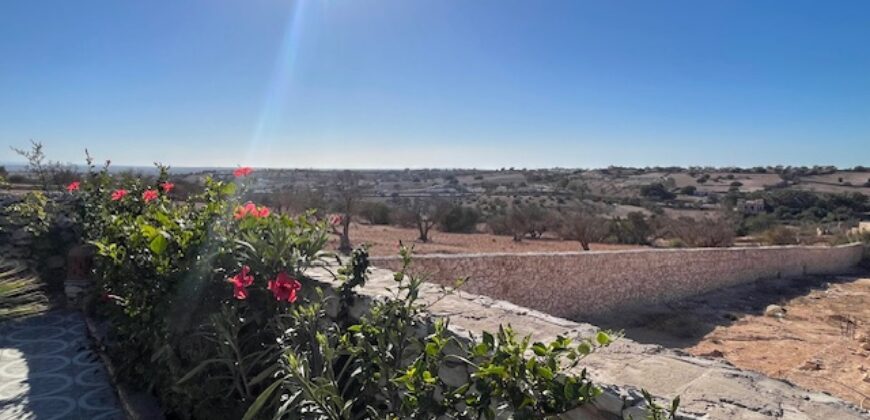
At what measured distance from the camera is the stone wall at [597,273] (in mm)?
7418

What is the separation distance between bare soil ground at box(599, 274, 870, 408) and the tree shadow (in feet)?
0.05

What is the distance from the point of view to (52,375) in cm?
326

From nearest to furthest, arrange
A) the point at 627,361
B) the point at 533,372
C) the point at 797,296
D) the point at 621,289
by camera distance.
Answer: the point at 533,372 → the point at 627,361 → the point at 621,289 → the point at 797,296

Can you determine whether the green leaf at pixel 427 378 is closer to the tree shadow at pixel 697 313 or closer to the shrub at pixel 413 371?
the shrub at pixel 413 371

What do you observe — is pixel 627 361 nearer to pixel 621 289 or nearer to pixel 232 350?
pixel 232 350

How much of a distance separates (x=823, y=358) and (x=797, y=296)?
6062mm

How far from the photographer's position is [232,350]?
2232 millimetres

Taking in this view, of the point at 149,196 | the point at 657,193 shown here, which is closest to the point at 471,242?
the point at 149,196

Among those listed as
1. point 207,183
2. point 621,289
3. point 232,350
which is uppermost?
point 207,183

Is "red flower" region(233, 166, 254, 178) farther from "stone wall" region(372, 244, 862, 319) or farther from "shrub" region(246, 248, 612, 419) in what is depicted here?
"stone wall" region(372, 244, 862, 319)

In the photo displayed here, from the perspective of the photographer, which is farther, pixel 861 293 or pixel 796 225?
pixel 796 225

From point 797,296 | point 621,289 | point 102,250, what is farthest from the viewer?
point 797,296

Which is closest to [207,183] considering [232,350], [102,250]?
[102,250]

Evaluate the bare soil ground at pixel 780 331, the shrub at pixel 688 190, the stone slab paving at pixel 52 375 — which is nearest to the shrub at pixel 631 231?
the bare soil ground at pixel 780 331
